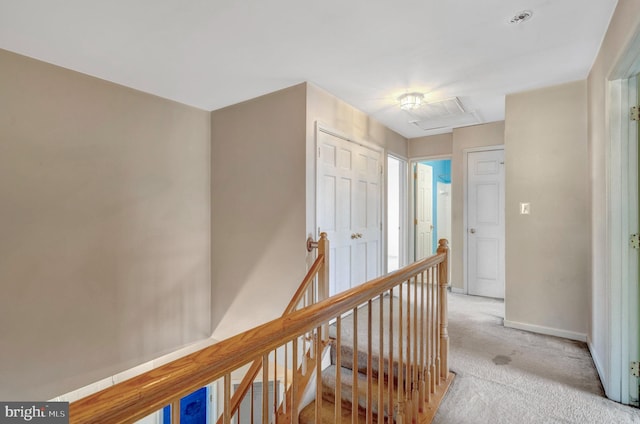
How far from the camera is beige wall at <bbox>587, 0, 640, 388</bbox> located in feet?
5.56

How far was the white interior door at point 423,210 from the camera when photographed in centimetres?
466

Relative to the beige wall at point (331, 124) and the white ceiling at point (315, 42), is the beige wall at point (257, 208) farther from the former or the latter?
the white ceiling at point (315, 42)

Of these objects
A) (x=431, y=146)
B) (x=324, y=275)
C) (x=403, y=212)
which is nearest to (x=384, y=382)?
(x=324, y=275)

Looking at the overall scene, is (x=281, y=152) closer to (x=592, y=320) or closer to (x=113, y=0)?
(x=113, y=0)

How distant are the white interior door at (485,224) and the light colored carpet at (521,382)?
1124 mm

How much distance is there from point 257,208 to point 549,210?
2666 millimetres

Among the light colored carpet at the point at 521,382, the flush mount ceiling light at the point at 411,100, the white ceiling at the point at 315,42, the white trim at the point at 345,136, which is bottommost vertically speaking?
the light colored carpet at the point at 521,382

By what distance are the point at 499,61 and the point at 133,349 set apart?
387cm

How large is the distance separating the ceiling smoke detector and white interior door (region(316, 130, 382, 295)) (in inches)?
62.2

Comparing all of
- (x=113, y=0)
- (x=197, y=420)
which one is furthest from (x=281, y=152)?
(x=197, y=420)

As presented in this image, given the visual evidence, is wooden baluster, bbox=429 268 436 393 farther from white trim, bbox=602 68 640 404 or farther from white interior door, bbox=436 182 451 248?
white interior door, bbox=436 182 451 248

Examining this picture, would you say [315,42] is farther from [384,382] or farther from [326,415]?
[326,415]

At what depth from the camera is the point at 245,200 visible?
311cm

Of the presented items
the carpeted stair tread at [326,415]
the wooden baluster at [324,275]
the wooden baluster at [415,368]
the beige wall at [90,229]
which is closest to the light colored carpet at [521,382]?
the wooden baluster at [415,368]
